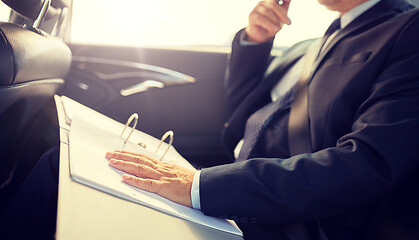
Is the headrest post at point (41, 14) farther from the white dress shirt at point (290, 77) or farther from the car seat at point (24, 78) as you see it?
the white dress shirt at point (290, 77)

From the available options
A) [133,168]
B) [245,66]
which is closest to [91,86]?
[245,66]

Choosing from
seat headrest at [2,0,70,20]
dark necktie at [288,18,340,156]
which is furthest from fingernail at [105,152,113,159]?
dark necktie at [288,18,340,156]

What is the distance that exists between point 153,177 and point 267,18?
0.86 m

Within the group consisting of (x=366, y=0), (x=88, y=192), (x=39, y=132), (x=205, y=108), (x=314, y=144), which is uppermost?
(x=366, y=0)

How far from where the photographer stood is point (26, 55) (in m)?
0.91

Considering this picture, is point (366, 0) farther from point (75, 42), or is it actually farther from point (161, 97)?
point (75, 42)

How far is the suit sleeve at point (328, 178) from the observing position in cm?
85

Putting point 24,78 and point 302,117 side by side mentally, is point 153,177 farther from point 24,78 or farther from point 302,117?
point 302,117

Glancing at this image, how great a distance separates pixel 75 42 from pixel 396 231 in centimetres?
196

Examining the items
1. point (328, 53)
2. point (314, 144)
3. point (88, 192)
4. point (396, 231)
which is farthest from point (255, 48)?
point (88, 192)

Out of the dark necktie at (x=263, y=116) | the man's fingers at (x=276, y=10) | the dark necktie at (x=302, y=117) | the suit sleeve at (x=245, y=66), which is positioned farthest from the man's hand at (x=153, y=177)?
the suit sleeve at (x=245, y=66)

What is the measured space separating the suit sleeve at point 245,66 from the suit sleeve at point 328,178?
0.85 metres

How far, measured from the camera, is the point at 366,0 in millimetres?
1193

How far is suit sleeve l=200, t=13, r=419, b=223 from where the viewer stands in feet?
2.78
